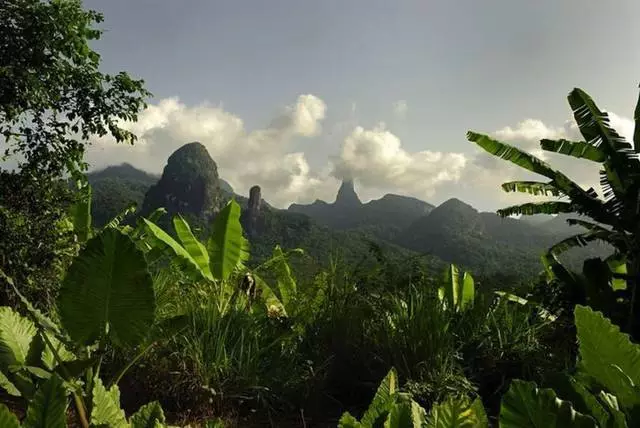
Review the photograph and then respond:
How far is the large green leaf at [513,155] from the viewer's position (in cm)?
812

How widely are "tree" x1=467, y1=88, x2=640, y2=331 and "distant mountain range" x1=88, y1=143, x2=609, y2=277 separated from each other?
22.7m

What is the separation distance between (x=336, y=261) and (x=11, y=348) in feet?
15.0

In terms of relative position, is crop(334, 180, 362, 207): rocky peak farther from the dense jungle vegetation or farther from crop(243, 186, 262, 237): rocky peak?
the dense jungle vegetation

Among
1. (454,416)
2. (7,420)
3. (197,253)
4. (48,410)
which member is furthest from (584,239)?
(7,420)

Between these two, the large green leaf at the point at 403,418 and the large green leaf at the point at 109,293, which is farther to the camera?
the large green leaf at the point at 109,293

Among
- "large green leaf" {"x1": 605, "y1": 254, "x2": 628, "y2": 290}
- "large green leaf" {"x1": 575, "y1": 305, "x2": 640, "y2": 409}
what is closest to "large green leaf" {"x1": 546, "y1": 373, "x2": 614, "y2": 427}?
"large green leaf" {"x1": 575, "y1": 305, "x2": 640, "y2": 409}

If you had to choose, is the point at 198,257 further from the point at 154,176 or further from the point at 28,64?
the point at 154,176

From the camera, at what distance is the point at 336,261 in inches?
277

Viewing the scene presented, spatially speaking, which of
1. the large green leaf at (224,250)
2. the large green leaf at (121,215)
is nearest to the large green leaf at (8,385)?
the large green leaf at (224,250)

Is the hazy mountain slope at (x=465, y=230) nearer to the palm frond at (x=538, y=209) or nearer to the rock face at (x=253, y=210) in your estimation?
the rock face at (x=253, y=210)

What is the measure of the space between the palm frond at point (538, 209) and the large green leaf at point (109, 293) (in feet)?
24.3

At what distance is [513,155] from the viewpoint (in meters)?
8.33

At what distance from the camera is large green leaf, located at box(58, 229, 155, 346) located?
262cm

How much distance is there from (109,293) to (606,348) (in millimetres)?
2311
